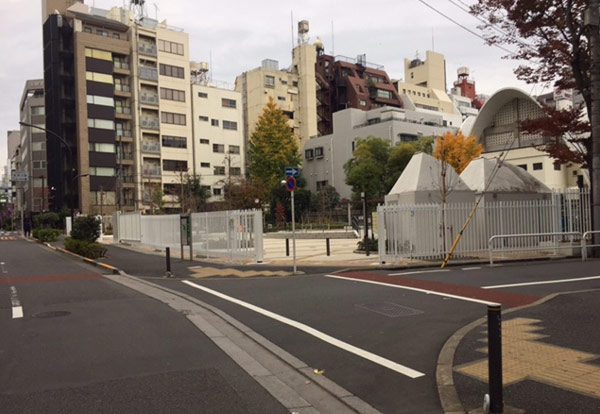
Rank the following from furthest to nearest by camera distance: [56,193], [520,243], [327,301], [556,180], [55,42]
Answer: [56,193], [55,42], [556,180], [520,243], [327,301]

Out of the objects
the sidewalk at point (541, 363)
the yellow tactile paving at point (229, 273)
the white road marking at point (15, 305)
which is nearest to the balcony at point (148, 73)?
the yellow tactile paving at point (229, 273)

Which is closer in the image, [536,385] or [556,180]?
[536,385]

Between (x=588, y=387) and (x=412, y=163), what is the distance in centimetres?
1700

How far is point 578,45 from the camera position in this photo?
17656 millimetres

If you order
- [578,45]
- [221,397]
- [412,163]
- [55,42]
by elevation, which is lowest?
[221,397]

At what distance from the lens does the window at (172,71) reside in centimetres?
6312

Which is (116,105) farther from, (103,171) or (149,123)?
(103,171)

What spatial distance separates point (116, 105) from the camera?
6097cm

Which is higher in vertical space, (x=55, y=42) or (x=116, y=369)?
(x=55, y=42)

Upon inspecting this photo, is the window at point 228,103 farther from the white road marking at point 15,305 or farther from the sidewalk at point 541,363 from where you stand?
the sidewalk at point 541,363

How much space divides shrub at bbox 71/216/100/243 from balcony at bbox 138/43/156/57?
140ft

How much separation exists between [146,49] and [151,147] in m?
12.1

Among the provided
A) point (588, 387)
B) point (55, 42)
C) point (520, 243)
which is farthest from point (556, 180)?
point (55, 42)

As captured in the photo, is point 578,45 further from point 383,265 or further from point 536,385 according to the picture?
point 536,385
